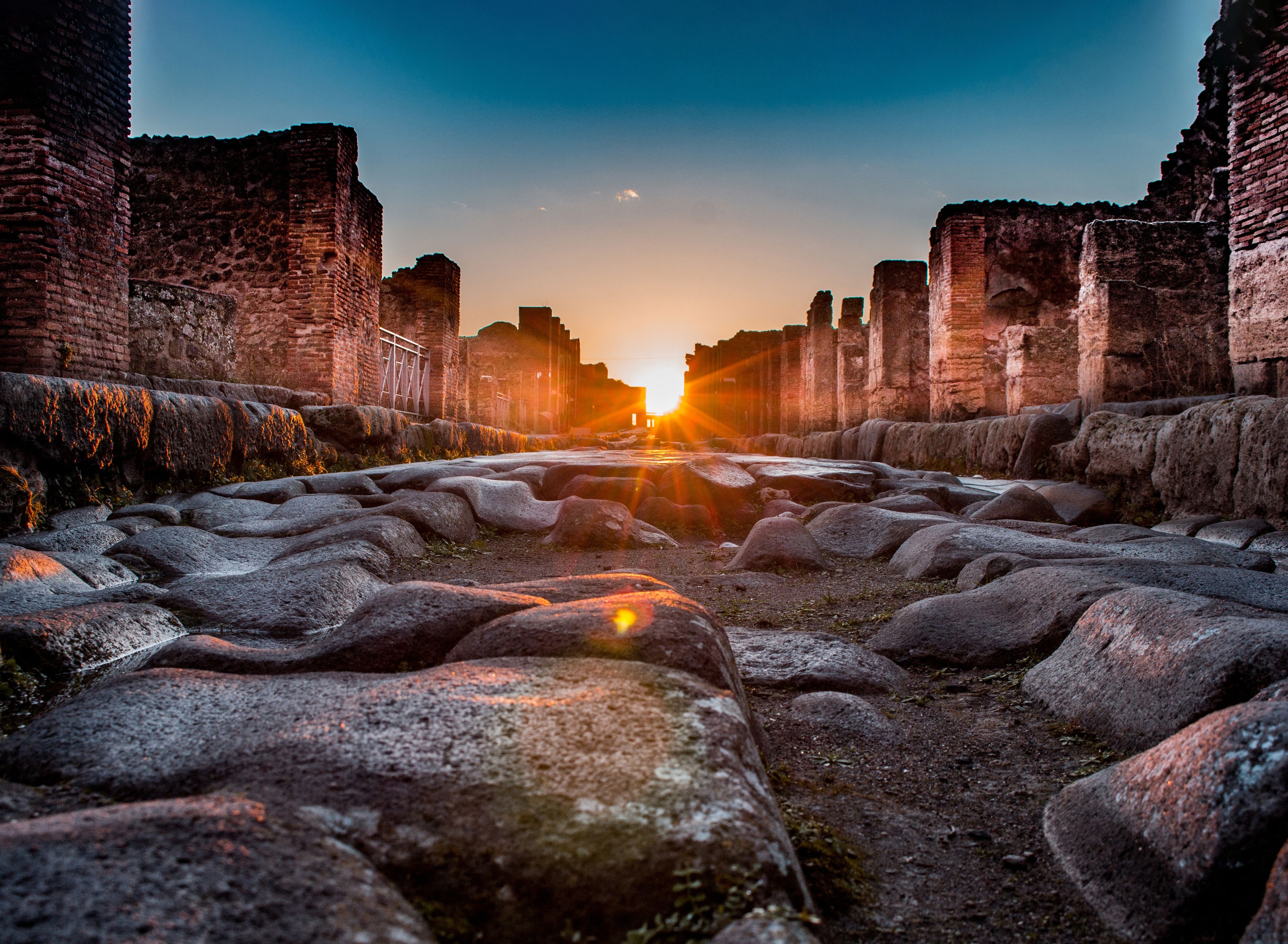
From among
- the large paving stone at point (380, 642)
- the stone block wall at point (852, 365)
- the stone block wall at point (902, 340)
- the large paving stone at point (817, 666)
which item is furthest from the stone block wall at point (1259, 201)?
the stone block wall at point (852, 365)

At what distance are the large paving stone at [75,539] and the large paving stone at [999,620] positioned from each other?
329cm

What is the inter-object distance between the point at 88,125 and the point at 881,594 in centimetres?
669

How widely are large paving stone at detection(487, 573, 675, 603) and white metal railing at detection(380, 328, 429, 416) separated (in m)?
9.25

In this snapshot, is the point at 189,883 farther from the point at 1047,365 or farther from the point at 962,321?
the point at 962,321

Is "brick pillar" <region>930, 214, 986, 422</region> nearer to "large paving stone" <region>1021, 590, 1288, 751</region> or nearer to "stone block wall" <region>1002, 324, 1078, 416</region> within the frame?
"stone block wall" <region>1002, 324, 1078, 416</region>

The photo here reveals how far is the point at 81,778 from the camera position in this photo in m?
1.04

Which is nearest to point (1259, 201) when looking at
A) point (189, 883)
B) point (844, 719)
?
point (844, 719)

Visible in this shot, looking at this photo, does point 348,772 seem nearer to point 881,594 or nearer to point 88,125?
point 881,594

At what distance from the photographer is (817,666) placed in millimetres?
2119

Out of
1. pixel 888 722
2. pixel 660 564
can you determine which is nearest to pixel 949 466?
pixel 660 564

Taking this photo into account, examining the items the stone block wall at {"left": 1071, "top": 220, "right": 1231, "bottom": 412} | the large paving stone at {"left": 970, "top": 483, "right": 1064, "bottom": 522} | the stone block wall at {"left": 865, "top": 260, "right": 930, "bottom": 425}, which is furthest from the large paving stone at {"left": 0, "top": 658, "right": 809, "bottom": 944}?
the stone block wall at {"left": 865, "top": 260, "right": 930, "bottom": 425}

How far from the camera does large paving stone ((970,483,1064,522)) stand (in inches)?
168

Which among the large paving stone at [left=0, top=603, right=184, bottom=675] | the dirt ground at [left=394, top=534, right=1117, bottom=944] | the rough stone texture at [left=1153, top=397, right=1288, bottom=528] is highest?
the rough stone texture at [left=1153, top=397, right=1288, bottom=528]

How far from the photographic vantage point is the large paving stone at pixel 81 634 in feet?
6.25
